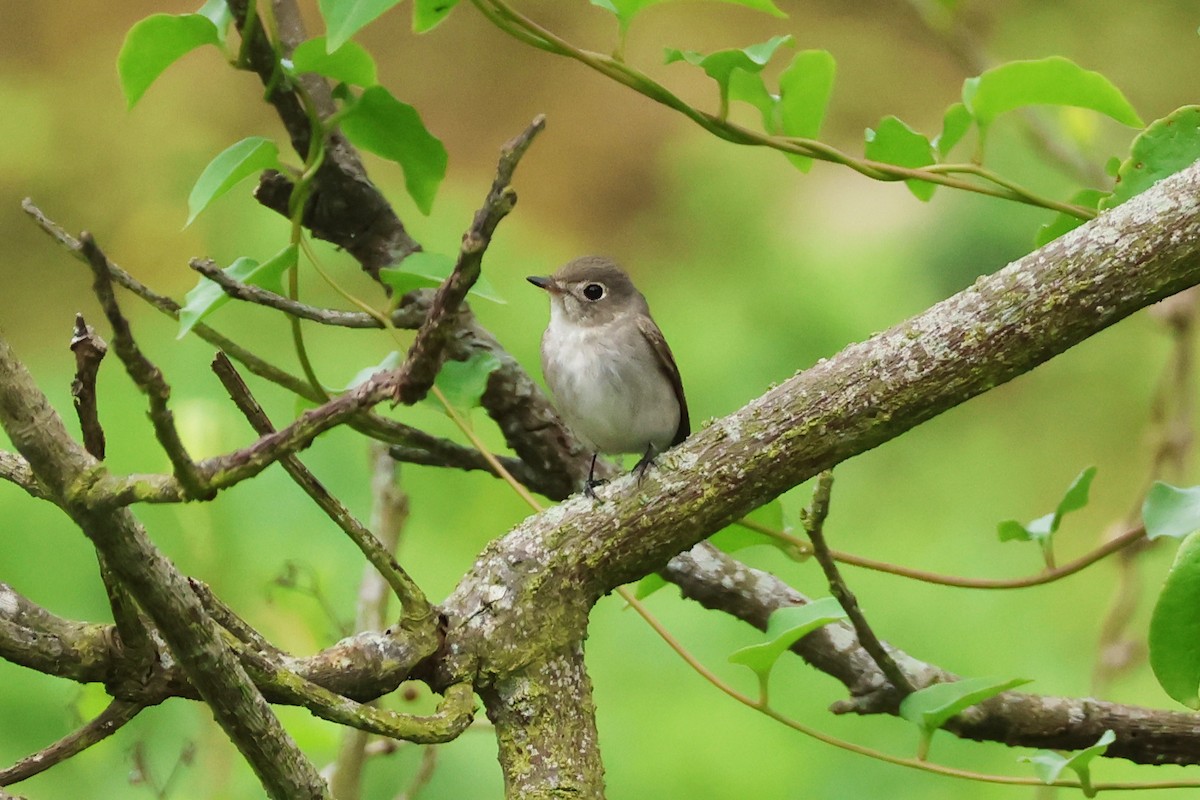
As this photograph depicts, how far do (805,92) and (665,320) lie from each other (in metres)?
1.23

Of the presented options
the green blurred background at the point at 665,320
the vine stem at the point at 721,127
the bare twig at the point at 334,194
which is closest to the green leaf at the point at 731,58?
the vine stem at the point at 721,127

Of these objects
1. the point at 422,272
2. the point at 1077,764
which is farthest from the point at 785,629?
the point at 422,272

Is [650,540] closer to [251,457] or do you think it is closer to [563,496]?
[251,457]

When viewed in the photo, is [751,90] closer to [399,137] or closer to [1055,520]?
[399,137]

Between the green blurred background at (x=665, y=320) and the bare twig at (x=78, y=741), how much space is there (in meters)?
0.74

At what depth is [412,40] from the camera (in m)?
2.19

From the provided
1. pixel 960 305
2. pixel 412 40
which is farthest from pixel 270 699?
pixel 412 40

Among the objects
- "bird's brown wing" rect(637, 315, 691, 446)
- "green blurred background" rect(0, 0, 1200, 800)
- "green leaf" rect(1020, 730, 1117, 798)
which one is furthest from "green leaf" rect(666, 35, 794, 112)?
"green blurred background" rect(0, 0, 1200, 800)

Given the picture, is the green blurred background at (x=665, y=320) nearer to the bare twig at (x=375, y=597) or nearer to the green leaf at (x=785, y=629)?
the bare twig at (x=375, y=597)

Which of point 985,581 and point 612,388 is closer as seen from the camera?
point 985,581

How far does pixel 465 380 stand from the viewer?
2.66ft

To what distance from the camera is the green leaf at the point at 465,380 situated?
805 mm

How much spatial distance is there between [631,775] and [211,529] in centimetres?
58

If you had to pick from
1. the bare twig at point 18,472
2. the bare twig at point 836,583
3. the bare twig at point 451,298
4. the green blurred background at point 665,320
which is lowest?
the bare twig at point 451,298
